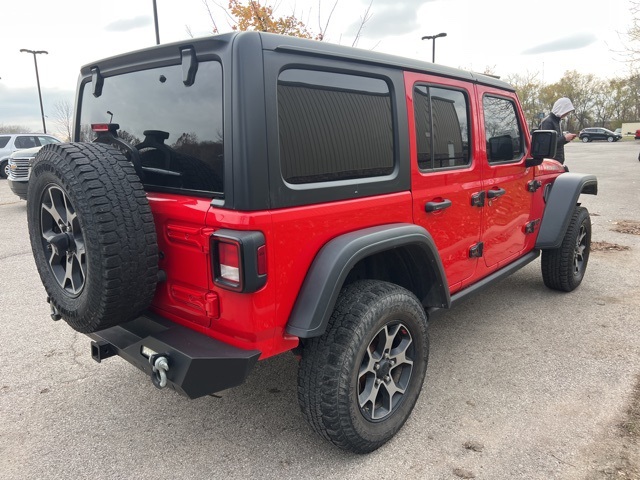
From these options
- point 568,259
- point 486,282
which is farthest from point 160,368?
point 568,259

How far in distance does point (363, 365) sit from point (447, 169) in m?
1.37

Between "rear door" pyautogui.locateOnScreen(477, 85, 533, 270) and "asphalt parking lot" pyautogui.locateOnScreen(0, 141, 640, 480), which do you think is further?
"rear door" pyautogui.locateOnScreen(477, 85, 533, 270)

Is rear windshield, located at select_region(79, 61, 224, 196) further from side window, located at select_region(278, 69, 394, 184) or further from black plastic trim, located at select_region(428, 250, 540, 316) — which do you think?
black plastic trim, located at select_region(428, 250, 540, 316)

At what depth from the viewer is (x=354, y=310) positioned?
7.60 ft

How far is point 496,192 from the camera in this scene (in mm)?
3439

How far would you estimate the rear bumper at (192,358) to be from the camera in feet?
6.52

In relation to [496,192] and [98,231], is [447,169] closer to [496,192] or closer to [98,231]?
[496,192]

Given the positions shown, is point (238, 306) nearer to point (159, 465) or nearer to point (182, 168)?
point (182, 168)

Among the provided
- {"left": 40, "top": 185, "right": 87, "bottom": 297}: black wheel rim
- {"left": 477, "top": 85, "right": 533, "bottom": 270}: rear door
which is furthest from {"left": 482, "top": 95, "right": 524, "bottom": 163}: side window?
{"left": 40, "top": 185, "right": 87, "bottom": 297}: black wheel rim

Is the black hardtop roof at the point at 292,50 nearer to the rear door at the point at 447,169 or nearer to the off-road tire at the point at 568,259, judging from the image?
the rear door at the point at 447,169

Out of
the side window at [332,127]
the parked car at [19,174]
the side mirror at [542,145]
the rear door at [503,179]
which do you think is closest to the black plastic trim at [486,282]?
the rear door at [503,179]

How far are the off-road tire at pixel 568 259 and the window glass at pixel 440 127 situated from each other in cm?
→ 179

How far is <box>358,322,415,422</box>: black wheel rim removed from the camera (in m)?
2.46

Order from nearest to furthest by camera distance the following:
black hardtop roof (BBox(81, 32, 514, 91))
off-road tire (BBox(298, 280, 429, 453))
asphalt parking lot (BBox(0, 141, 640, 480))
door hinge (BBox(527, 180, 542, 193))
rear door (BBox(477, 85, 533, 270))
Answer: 1. black hardtop roof (BBox(81, 32, 514, 91))
2. off-road tire (BBox(298, 280, 429, 453))
3. asphalt parking lot (BBox(0, 141, 640, 480))
4. rear door (BBox(477, 85, 533, 270))
5. door hinge (BBox(527, 180, 542, 193))
